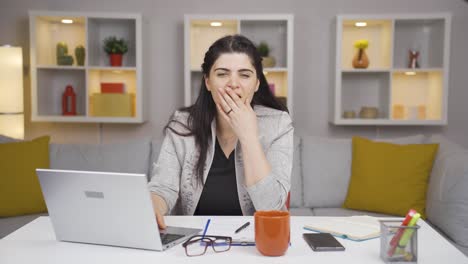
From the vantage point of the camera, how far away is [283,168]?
1.70 metres

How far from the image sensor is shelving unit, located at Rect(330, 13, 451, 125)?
357 centimetres

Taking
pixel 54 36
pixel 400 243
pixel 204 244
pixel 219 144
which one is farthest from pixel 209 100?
pixel 54 36

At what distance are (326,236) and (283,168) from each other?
0.44 meters

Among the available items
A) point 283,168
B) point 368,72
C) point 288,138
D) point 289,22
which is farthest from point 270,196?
point 368,72

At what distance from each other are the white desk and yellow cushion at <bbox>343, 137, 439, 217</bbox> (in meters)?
1.52

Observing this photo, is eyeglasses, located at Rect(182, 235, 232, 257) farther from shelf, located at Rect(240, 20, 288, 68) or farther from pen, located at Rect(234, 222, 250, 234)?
shelf, located at Rect(240, 20, 288, 68)

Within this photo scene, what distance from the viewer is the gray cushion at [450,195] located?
237 cm

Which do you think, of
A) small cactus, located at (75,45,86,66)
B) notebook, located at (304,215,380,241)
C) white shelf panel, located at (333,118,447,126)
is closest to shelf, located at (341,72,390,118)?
white shelf panel, located at (333,118,447,126)

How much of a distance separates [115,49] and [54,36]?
520 mm

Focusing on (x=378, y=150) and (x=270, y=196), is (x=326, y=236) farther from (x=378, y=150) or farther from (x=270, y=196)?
(x=378, y=150)

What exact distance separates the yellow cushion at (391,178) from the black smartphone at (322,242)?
63.8 inches

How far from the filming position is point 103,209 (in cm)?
117

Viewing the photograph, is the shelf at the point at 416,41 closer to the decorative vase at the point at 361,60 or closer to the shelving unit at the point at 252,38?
the decorative vase at the point at 361,60

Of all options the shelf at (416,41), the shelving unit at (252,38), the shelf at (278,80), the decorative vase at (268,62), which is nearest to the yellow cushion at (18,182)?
the shelving unit at (252,38)
